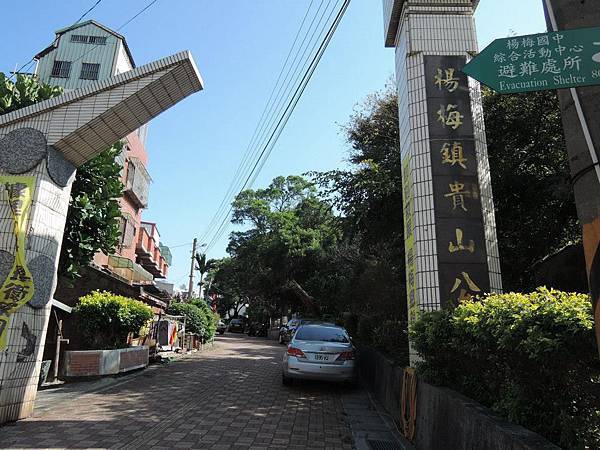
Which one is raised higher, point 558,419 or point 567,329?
point 567,329

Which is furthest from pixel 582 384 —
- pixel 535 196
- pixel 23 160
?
pixel 535 196

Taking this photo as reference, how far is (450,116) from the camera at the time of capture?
698 centimetres

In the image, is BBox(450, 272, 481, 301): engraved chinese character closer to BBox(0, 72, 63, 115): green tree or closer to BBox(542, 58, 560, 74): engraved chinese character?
BBox(542, 58, 560, 74): engraved chinese character

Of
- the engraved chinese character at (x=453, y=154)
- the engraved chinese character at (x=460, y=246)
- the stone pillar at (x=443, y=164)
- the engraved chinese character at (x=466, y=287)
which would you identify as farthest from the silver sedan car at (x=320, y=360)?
the engraved chinese character at (x=453, y=154)

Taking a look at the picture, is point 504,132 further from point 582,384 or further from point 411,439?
point 582,384

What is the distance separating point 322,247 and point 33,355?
23.3 m

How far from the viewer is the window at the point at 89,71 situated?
861 inches

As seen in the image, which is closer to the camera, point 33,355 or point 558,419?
point 558,419

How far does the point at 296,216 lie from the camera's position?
33062mm

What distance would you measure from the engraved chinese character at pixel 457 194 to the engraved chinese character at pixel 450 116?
96cm

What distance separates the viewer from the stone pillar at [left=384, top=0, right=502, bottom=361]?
6.40 metres

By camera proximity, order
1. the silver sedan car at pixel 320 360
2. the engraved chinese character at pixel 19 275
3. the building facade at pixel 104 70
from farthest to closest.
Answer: the building facade at pixel 104 70 < the silver sedan car at pixel 320 360 < the engraved chinese character at pixel 19 275

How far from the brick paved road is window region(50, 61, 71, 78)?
18.5 m

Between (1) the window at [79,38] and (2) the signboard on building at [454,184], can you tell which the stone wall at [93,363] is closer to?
(2) the signboard on building at [454,184]
